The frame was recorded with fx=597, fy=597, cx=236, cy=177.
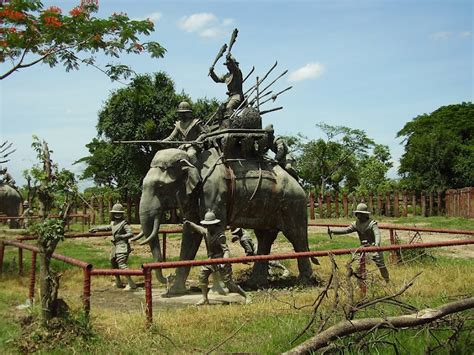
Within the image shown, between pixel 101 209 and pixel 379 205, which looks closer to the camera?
pixel 101 209

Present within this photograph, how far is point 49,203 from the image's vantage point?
6883 millimetres

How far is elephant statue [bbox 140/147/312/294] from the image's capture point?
32.1 ft

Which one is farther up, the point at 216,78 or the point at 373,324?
the point at 216,78

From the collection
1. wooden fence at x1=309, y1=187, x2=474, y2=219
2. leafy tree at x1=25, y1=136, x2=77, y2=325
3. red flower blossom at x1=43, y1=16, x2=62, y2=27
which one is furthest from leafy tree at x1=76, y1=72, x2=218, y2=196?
leafy tree at x1=25, y1=136, x2=77, y2=325

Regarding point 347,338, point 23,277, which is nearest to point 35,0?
point 23,277

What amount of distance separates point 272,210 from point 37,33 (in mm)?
6325

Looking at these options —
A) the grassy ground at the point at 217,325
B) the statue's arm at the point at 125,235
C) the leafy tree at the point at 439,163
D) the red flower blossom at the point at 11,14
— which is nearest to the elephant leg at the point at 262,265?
the grassy ground at the point at 217,325

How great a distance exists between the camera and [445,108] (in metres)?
51.1

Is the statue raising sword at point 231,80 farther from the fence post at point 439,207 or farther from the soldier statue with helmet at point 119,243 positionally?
the fence post at point 439,207

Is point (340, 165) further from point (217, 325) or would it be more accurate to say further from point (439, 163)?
→ point (217, 325)

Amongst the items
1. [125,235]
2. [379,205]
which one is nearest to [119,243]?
[125,235]

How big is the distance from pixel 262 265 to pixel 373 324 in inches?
204

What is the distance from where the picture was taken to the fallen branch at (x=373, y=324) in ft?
18.1

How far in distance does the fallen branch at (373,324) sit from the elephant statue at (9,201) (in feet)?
61.2
